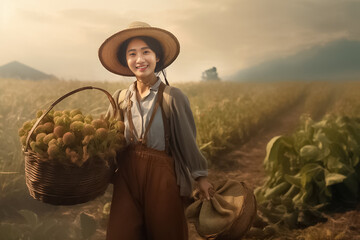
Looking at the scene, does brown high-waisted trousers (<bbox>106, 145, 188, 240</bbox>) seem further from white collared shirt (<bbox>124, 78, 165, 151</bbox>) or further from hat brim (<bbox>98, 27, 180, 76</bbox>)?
hat brim (<bbox>98, 27, 180, 76</bbox>)

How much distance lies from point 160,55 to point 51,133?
0.69 metres

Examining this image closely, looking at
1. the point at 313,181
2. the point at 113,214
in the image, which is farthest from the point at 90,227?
the point at 313,181

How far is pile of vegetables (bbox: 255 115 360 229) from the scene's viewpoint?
8.45 feet

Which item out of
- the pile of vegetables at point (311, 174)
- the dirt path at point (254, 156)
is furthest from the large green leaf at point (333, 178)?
the dirt path at point (254, 156)

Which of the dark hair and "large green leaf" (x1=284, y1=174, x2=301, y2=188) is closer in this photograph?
the dark hair

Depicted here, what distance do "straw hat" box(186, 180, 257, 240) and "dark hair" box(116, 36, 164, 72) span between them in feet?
2.34

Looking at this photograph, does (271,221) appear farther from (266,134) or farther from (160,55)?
(266,134)

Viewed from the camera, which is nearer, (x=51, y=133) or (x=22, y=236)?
(x=51, y=133)

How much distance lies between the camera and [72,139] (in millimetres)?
1353

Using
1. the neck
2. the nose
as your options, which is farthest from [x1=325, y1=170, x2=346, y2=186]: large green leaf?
the nose

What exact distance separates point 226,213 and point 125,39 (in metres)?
0.95

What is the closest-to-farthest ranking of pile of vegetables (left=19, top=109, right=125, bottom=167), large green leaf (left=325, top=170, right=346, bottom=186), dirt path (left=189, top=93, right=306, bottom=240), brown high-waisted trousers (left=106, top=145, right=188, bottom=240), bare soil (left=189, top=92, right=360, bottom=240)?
1. pile of vegetables (left=19, top=109, right=125, bottom=167)
2. brown high-waisted trousers (left=106, top=145, right=188, bottom=240)
3. bare soil (left=189, top=92, right=360, bottom=240)
4. large green leaf (left=325, top=170, right=346, bottom=186)
5. dirt path (left=189, top=93, right=306, bottom=240)

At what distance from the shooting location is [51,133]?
1397 mm

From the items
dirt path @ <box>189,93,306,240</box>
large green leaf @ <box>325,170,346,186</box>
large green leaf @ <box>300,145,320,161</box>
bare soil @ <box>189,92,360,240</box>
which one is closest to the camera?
bare soil @ <box>189,92,360,240</box>
